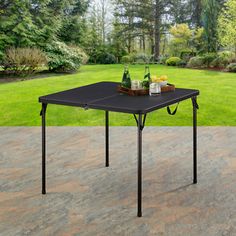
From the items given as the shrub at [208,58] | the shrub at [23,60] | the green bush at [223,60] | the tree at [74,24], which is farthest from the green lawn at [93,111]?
the tree at [74,24]

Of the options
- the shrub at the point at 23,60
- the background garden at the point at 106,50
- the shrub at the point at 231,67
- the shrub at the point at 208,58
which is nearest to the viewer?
the background garden at the point at 106,50

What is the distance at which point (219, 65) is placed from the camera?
13.9 meters

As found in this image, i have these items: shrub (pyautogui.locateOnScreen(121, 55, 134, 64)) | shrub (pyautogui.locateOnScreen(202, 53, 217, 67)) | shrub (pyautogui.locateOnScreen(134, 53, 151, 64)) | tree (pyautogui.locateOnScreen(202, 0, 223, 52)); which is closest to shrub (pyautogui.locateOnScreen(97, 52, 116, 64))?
shrub (pyautogui.locateOnScreen(121, 55, 134, 64))

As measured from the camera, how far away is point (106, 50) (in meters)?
19.1

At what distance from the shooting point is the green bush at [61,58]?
1272 centimetres

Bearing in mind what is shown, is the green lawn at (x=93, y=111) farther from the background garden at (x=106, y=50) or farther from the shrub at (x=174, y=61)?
the shrub at (x=174, y=61)

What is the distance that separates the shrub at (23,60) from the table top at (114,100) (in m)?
8.63

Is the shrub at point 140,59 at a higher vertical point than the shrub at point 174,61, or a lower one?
Result: higher

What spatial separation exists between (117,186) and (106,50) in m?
16.3

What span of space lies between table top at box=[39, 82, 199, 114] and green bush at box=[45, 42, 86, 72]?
970 cm

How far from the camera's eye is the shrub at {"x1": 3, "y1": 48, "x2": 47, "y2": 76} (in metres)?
11.4

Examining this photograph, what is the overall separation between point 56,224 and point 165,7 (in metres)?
20.5

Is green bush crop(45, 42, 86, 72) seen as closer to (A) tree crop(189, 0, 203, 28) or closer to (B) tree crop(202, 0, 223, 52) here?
(B) tree crop(202, 0, 223, 52)

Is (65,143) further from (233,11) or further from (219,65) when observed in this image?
(233,11)
